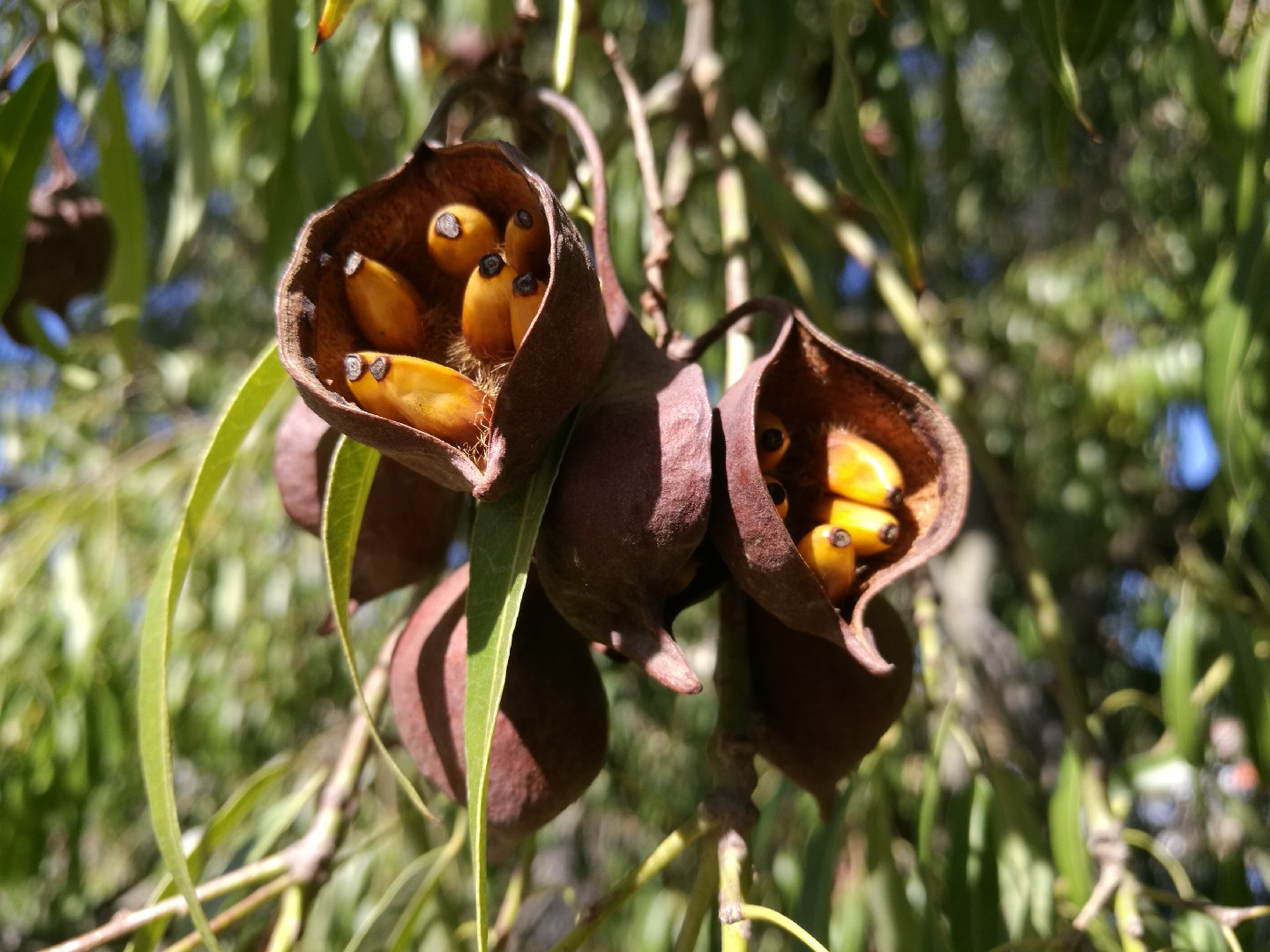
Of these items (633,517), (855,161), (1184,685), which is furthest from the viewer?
(1184,685)

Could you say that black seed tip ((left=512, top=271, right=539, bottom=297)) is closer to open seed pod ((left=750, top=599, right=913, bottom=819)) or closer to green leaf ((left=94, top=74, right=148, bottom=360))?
open seed pod ((left=750, top=599, right=913, bottom=819))

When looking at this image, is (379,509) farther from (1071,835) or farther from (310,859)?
(1071,835)

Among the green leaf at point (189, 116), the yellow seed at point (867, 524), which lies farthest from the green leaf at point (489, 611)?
the green leaf at point (189, 116)

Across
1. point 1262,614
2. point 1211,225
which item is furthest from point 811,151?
point 1262,614

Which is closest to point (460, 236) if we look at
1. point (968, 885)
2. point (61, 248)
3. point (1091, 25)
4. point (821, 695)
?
point (821, 695)

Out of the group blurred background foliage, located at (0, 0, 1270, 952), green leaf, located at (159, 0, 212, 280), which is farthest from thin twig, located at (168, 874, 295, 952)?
green leaf, located at (159, 0, 212, 280)

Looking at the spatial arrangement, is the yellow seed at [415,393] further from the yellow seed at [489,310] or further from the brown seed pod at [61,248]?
the brown seed pod at [61,248]

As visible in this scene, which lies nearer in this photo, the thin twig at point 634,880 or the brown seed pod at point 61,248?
the thin twig at point 634,880
